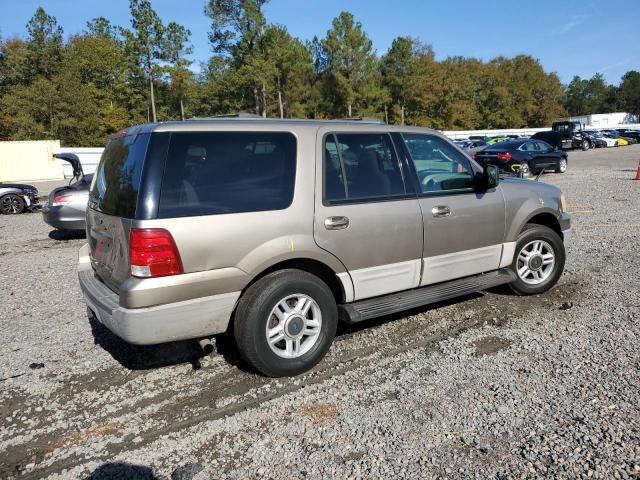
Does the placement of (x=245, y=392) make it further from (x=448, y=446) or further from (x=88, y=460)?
(x=448, y=446)

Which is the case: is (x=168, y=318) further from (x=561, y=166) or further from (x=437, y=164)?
(x=561, y=166)

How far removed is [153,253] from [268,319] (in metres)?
0.94

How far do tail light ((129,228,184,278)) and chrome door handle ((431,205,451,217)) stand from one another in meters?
2.27

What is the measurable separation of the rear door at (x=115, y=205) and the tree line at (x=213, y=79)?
49962 millimetres

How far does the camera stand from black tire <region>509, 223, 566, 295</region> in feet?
16.8

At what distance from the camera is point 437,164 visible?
15.0ft

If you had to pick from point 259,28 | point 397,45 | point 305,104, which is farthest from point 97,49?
point 397,45

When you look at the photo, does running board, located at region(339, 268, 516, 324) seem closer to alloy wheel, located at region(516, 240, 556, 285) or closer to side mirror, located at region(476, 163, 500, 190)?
alloy wheel, located at region(516, 240, 556, 285)

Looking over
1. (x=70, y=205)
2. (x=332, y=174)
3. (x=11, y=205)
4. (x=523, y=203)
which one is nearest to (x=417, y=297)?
(x=332, y=174)

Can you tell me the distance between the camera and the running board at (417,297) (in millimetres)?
3953

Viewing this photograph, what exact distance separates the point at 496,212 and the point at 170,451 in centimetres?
358

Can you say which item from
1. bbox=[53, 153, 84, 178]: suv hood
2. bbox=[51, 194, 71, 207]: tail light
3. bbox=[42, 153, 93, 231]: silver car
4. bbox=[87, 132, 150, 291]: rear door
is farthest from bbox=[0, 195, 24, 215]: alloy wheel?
bbox=[87, 132, 150, 291]: rear door

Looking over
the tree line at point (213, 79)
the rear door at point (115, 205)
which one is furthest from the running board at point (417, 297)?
the tree line at point (213, 79)

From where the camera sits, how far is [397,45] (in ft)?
224
